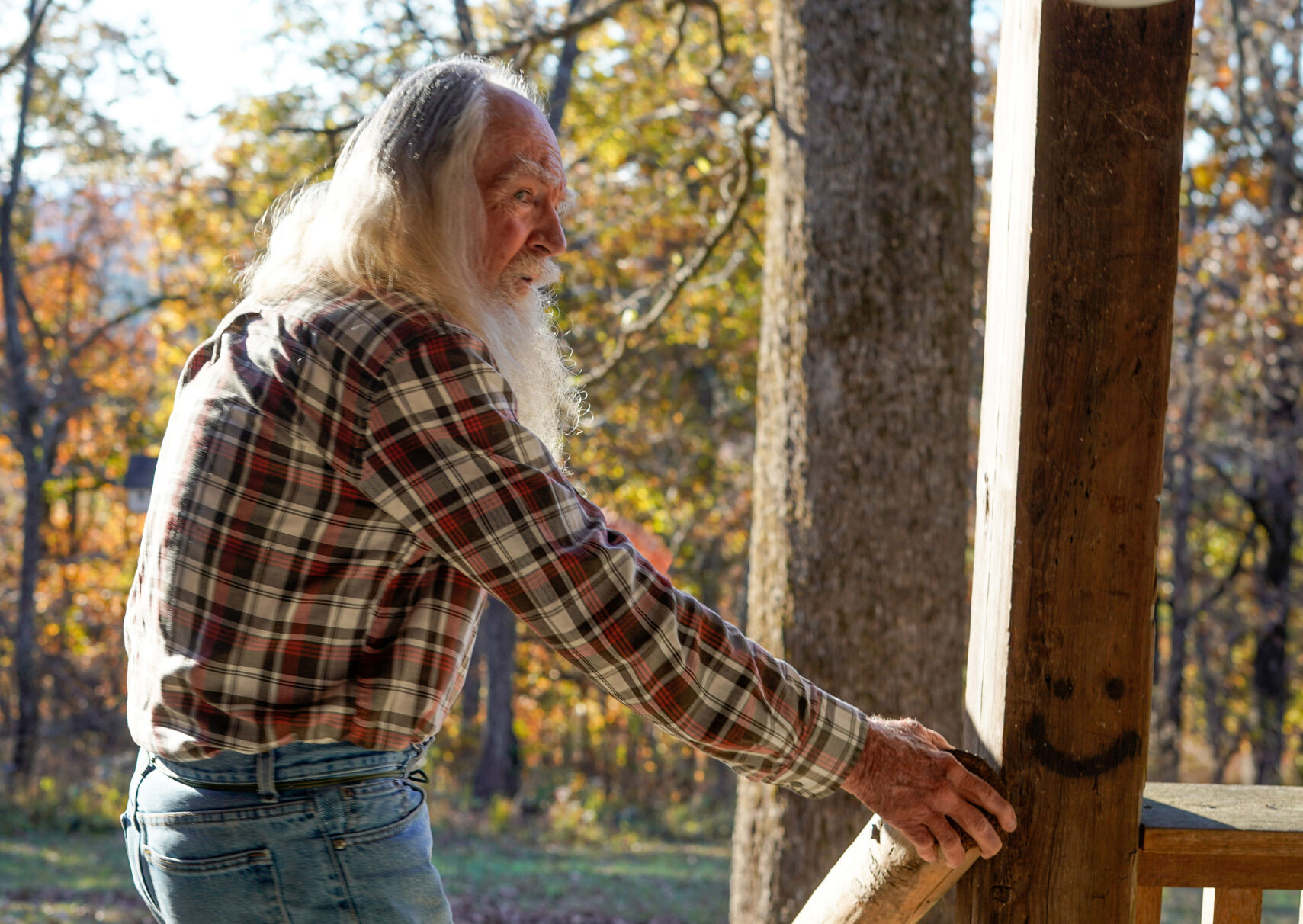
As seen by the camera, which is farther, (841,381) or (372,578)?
(841,381)

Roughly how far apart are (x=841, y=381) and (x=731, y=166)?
2.44 metres

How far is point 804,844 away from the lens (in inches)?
→ 130

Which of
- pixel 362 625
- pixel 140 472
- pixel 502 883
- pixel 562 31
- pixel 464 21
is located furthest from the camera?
pixel 464 21

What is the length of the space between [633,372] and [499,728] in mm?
3300

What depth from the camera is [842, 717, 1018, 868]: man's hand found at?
1491 mm

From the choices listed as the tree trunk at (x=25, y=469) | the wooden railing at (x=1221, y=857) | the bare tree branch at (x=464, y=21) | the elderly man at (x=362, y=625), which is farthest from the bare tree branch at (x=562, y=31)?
the tree trunk at (x=25, y=469)

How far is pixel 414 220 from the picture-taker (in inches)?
65.8

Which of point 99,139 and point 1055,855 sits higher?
point 99,139

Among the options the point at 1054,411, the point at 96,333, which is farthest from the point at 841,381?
the point at 96,333

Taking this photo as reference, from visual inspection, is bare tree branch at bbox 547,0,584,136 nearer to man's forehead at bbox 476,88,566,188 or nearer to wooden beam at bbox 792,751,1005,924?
man's forehead at bbox 476,88,566,188

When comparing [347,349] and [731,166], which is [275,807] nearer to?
[347,349]

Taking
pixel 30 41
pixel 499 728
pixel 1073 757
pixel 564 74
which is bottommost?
pixel 499 728

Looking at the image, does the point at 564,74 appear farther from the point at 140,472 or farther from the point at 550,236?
the point at 550,236

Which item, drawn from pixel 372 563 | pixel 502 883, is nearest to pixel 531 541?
pixel 372 563
